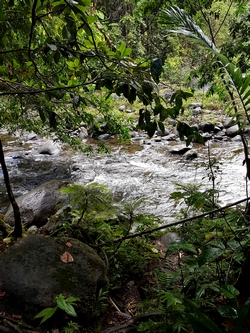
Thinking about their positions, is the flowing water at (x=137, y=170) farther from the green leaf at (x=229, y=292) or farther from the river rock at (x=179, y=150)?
the green leaf at (x=229, y=292)

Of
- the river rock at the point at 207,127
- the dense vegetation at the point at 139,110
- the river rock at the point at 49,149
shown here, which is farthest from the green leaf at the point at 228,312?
the river rock at the point at 207,127

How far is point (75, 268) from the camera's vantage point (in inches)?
87.0

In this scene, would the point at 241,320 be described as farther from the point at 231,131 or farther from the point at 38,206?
the point at 231,131

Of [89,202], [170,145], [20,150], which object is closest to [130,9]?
[170,145]

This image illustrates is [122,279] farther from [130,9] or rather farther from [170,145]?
[130,9]

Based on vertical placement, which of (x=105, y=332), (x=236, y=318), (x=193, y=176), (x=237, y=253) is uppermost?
(x=237, y=253)

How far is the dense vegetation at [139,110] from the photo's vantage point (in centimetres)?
142

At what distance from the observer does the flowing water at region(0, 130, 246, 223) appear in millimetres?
6284

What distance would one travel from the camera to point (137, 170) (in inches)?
323

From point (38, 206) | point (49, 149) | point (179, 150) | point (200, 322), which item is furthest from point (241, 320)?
point (49, 149)

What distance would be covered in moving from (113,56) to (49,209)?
155 inches

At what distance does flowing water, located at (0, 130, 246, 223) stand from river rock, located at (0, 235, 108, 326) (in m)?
2.91

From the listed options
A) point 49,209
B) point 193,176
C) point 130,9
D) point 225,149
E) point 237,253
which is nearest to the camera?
point 237,253

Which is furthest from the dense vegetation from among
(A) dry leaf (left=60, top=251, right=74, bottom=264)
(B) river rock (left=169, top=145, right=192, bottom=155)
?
(B) river rock (left=169, top=145, right=192, bottom=155)
